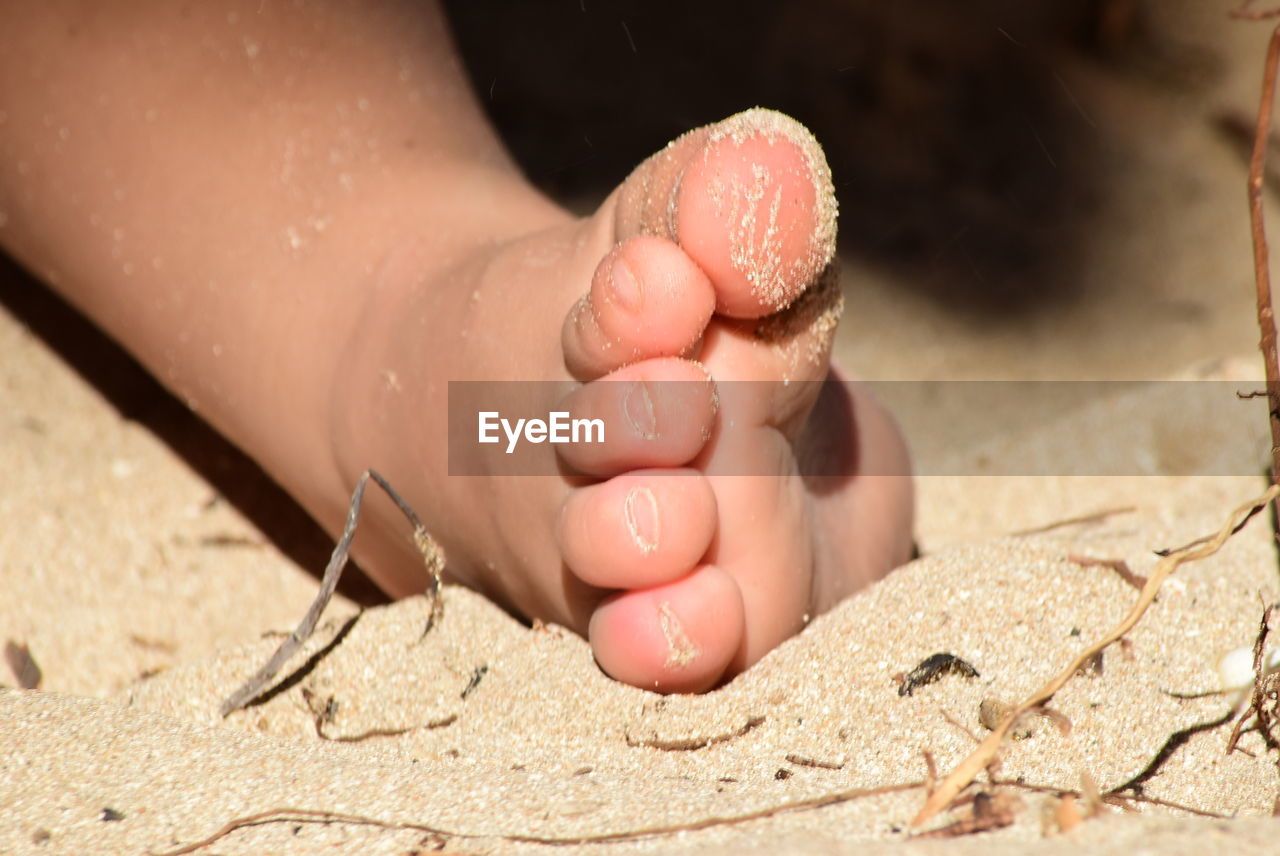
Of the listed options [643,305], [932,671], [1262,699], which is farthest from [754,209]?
[1262,699]

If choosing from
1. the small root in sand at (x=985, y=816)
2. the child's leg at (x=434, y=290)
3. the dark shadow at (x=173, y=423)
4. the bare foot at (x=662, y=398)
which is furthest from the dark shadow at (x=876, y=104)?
the small root in sand at (x=985, y=816)

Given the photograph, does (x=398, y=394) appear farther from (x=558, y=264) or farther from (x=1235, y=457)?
(x=1235, y=457)

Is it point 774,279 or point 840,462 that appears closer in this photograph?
point 774,279

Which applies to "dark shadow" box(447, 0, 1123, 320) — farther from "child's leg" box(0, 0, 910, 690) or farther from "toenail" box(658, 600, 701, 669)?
"toenail" box(658, 600, 701, 669)

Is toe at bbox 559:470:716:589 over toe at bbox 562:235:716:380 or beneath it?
beneath

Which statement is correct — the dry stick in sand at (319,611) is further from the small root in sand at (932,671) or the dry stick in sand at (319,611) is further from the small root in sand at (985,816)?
the small root in sand at (985,816)

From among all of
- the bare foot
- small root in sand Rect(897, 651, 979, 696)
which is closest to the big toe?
the bare foot

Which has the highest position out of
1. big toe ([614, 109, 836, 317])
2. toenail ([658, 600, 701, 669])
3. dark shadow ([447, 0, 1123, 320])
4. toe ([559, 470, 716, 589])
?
big toe ([614, 109, 836, 317])

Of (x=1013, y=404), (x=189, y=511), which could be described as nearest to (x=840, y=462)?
(x=189, y=511)
